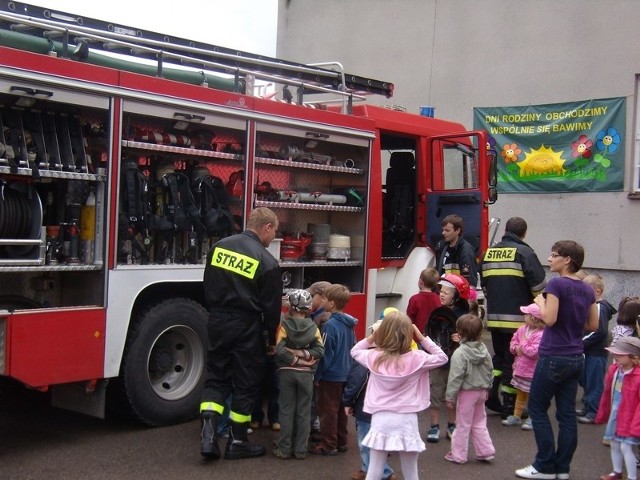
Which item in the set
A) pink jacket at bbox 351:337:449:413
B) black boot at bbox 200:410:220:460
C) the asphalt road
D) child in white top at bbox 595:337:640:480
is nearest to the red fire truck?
the asphalt road

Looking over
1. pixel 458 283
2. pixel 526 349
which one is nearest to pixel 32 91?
pixel 458 283

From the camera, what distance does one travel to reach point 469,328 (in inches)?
251

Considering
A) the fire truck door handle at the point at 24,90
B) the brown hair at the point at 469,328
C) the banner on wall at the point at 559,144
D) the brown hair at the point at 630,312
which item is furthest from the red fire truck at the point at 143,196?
the banner on wall at the point at 559,144

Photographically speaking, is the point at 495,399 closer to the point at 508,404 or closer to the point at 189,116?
the point at 508,404

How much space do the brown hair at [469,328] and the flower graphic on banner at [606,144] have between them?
7.82 metres

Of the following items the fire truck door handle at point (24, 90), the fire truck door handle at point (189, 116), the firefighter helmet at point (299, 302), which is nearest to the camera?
the fire truck door handle at point (24, 90)

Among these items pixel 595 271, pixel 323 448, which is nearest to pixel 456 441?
pixel 323 448

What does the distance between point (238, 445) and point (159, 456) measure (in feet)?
1.88

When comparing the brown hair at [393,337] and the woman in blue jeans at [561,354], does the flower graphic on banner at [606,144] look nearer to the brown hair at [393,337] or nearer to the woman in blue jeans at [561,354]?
the woman in blue jeans at [561,354]

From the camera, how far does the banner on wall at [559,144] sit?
13.2m

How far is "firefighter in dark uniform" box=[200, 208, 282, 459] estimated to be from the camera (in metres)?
5.90

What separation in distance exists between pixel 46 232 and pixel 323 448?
2570mm

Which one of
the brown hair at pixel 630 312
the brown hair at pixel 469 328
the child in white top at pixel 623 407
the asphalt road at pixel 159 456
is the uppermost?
the brown hair at pixel 630 312

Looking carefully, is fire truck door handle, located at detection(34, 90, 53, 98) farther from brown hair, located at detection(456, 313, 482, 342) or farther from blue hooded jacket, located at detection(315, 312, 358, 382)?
brown hair, located at detection(456, 313, 482, 342)
